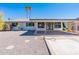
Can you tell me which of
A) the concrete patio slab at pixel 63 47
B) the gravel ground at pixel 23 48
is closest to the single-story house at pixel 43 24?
the gravel ground at pixel 23 48

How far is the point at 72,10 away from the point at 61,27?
25.8 feet

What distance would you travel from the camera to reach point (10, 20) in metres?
18.5

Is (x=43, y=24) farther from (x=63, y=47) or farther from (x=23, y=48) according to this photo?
(x=23, y=48)

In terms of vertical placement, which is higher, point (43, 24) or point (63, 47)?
point (43, 24)

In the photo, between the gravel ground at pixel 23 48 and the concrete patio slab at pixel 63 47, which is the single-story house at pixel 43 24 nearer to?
the gravel ground at pixel 23 48

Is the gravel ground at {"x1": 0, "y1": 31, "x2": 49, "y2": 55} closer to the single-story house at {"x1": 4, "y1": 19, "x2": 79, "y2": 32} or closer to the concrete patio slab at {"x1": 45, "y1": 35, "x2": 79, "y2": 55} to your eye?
the concrete patio slab at {"x1": 45, "y1": 35, "x2": 79, "y2": 55}

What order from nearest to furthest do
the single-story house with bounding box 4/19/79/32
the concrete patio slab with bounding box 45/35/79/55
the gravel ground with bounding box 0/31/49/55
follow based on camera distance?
the concrete patio slab with bounding box 45/35/79/55 < the gravel ground with bounding box 0/31/49/55 < the single-story house with bounding box 4/19/79/32

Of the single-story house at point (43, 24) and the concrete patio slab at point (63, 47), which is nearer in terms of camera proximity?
the concrete patio slab at point (63, 47)

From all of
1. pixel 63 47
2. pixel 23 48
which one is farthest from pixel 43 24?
pixel 23 48

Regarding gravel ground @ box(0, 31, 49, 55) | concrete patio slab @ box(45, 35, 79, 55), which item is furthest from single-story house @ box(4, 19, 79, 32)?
concrete patio slab @ box(45, 35, 79, 55)

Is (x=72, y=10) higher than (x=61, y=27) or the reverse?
higher
